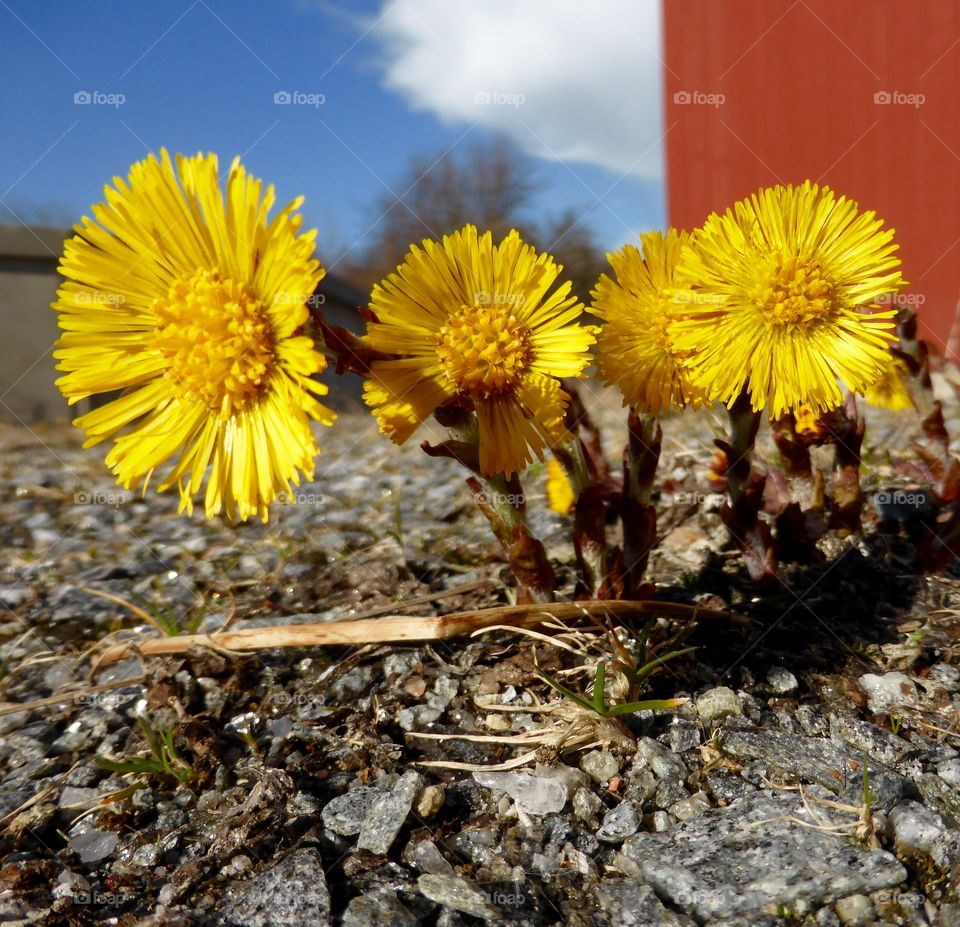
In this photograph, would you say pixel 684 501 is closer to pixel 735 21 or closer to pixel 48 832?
pixel 48 832

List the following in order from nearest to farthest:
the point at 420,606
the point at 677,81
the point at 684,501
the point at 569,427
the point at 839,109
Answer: the point at 569,427 < the point at 420,606 < the point at 684,501 < the point at 839,109 < the point at 677,81

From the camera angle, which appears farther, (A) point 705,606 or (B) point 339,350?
(A) point 705,606

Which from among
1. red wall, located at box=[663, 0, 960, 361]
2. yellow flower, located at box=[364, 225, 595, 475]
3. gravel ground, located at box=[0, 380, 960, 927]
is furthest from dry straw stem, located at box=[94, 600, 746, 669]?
red wall, located at box=[663, 0, 960, 361]

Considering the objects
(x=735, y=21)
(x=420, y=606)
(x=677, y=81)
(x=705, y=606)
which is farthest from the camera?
(x=677, y=81)

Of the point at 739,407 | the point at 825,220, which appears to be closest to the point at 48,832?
the point at 739,407

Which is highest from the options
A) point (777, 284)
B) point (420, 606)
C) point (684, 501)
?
point (777, 284)

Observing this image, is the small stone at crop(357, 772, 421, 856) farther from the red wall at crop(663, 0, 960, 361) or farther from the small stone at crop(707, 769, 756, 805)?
the red wall at crop(663, 0, 960, 361)

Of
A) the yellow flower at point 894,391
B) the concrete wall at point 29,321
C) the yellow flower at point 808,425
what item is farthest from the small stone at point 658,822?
the concrete wall at point 29,321
